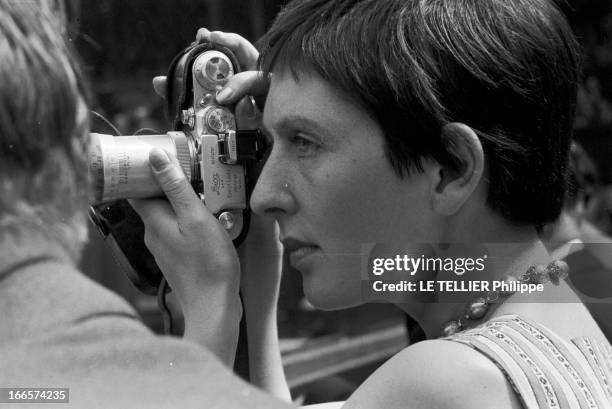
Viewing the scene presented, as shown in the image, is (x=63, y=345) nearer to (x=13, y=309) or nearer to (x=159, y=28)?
(x=13, y=309)

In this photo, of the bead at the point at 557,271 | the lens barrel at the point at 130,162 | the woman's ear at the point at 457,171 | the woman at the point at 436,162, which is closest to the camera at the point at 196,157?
the lens barrel at the point at 130,162

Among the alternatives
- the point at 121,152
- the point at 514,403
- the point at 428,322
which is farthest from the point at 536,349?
the point at 121,152

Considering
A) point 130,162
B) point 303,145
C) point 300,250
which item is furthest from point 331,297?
point 130,162

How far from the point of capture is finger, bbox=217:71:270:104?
1.10 m

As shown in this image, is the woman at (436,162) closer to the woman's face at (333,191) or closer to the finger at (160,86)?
the woman's face at (333,191)

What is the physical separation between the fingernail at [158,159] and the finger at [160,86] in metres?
0.12

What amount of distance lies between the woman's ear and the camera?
0.26 metres

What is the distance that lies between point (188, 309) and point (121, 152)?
19 centimetres

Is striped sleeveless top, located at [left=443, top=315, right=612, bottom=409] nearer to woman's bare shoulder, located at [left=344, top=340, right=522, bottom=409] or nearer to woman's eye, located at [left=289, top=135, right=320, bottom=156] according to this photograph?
woman's bare shoulder, located at [left=344, top=340, right=522, bottom=409]

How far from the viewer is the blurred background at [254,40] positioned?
1.01m

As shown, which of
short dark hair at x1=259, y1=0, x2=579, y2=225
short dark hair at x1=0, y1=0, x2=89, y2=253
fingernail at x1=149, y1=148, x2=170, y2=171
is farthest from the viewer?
fingernail at x1=149, y1=148, x2=170, y2=171

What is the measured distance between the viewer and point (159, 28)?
1101 mm

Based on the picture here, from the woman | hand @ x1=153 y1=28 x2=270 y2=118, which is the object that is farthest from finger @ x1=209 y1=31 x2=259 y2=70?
the woman

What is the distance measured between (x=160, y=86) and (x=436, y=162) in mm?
378
